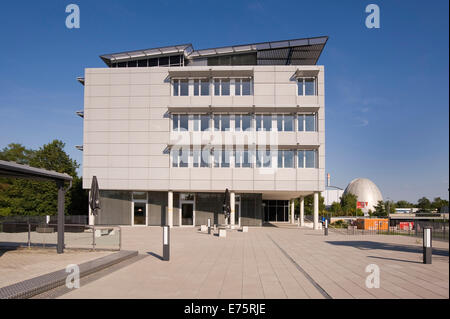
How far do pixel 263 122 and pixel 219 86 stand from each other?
5727 millimetres

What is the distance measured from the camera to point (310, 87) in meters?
33.0

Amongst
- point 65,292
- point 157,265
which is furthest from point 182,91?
point 65,292

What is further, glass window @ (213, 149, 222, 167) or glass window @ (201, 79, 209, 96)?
glass window @ (201, 79, 209, 96)

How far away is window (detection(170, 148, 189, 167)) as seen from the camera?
3284 cm

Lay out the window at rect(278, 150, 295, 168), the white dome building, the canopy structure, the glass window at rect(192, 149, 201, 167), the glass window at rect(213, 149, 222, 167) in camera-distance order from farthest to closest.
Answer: the white dome building, the glass window at rect(192, 149, 201, 167), the glass window at rect(213, 149, 222, 167), the window at rect(278, 150, 295, 168), the canopy structure

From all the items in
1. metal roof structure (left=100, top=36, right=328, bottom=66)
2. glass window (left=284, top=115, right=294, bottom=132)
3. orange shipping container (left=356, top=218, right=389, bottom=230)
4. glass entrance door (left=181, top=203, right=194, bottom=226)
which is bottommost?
orange shipping container (left=356, top=218, right=389, bottom=230)

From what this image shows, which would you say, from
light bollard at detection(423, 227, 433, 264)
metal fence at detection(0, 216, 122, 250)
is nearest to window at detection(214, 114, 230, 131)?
metal fence at detection(0, 216, 122, 250)

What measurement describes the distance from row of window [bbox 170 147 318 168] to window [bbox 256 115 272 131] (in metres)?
2.22

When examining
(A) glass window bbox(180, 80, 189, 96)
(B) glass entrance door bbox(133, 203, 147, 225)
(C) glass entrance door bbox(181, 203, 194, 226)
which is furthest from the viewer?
(C) glass entrance door bbox(181, 203, 194, 226)

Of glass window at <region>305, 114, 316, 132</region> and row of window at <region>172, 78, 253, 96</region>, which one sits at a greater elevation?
row of window at <region>172, 78, 253, 96</region>

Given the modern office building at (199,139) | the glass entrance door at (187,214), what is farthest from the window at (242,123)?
the glass entrance door at (187,214)

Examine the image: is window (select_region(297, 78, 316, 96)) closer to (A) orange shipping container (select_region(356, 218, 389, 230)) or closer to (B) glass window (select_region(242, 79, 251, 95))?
(B) glass window (select_region(242, 79, 251, 95))

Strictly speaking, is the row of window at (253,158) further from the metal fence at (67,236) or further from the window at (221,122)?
the metal fence at (67,236)
